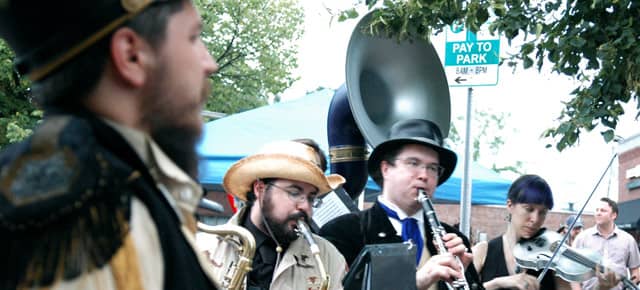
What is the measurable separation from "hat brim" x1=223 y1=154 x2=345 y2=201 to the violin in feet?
4.62

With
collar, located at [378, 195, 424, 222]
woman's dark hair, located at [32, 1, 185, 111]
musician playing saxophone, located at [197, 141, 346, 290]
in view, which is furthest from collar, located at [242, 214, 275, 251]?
woman's dark hair, located at [32, 1, 185, 111]

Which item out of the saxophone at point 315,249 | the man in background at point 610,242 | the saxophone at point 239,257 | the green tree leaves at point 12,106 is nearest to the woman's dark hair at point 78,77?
the saxophone at point 239,257

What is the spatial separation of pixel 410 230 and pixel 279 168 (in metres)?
0.73

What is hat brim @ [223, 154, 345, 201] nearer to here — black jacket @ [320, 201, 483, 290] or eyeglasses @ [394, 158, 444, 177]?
black jacket @ [320, 201, 483, 290]

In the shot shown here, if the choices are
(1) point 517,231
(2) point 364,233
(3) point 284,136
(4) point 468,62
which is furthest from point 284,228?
(3) point 284,136

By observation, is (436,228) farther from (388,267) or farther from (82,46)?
(82,46)

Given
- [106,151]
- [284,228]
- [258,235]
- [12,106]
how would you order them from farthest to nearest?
1. [12,106]
2. [258,235]
3. [284,228]
4. [106,151]

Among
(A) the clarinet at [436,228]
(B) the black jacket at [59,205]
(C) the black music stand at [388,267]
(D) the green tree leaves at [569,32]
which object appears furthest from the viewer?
(D) the green tree leaves at [569,32]

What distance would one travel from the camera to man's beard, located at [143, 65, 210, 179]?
162 centimetres

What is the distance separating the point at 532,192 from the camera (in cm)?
582

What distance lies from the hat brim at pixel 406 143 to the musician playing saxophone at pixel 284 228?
1.02 ft

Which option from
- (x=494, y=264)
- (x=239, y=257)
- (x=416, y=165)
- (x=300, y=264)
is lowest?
(x=494, y=264)

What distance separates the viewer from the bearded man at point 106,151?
1438 mm

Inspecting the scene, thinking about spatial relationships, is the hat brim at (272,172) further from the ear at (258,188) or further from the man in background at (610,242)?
the man in background at (610,242)
